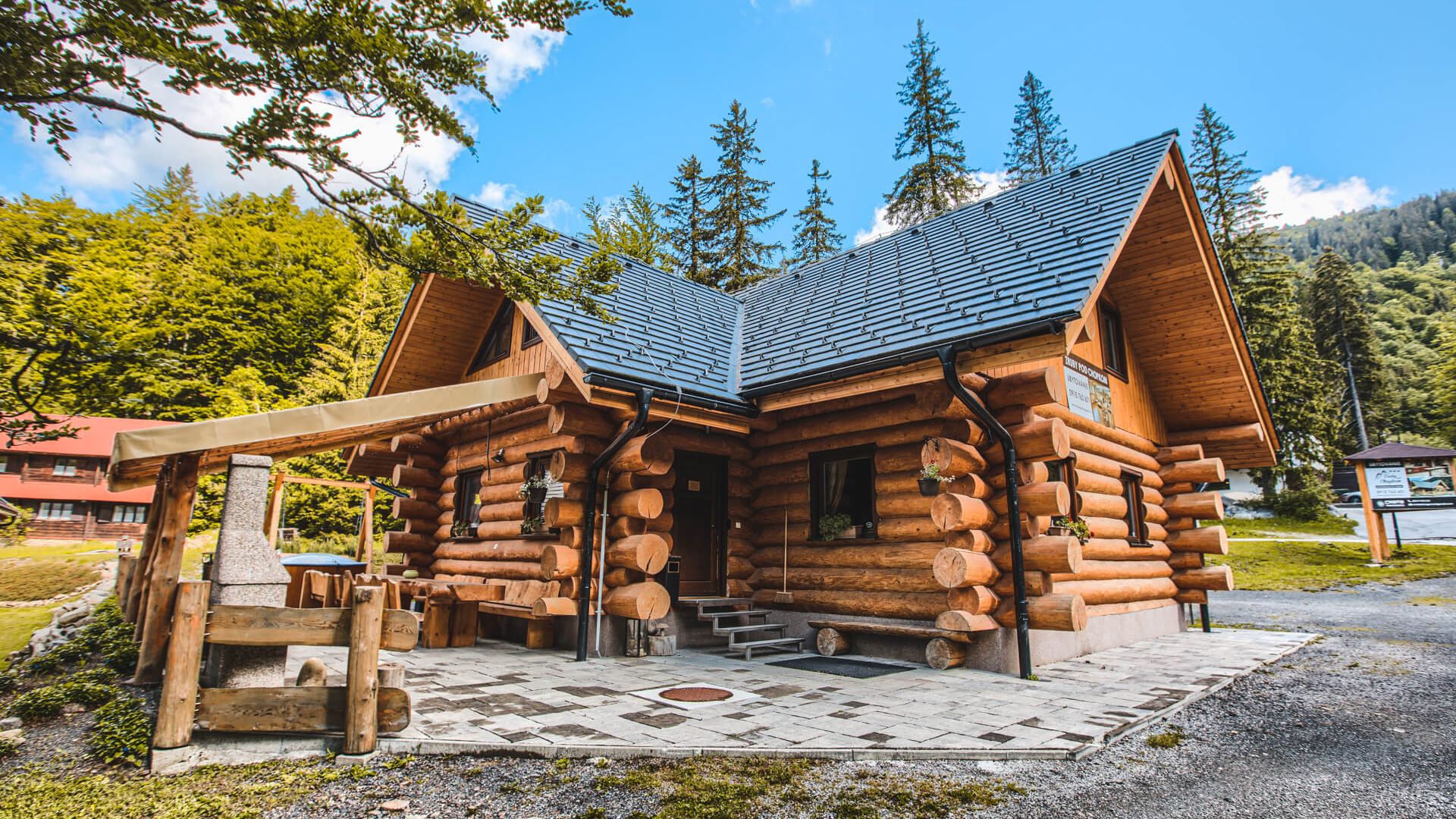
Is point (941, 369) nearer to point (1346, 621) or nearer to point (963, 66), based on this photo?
point (1346, 621)

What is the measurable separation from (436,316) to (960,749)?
10.9 m

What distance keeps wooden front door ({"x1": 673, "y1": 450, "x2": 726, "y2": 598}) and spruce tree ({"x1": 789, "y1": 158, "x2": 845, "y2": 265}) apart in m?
16.9

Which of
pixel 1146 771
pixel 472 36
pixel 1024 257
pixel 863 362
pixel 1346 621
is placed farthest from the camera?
pixel 1346 621

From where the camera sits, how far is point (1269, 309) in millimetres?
27922

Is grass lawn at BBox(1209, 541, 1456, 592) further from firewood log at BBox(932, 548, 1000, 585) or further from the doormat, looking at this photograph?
the doormat

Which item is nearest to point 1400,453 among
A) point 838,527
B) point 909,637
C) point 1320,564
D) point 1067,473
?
point 1320,564

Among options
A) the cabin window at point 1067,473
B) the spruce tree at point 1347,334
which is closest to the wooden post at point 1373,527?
the cabin window at point 1067,473

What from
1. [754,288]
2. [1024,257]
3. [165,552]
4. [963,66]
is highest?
[963,66]

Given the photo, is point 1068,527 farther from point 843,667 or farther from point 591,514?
point 591,514

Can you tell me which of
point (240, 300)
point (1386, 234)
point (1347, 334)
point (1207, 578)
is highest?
point (1386, 234)

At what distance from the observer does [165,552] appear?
221 inches

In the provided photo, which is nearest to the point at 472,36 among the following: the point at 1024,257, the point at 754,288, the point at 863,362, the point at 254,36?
the point at 254,36

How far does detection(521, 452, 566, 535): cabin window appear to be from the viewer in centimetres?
857

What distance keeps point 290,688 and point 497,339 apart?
8514 millimetres
